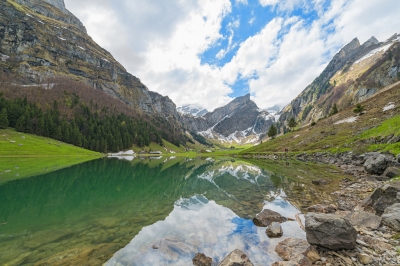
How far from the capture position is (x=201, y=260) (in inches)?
407

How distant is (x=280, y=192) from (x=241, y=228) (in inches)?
523

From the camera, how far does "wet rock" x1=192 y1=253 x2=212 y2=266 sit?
10194 mm

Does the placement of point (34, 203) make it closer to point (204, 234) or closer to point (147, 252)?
point (147, 252)

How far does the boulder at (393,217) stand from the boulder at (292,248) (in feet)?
15.1

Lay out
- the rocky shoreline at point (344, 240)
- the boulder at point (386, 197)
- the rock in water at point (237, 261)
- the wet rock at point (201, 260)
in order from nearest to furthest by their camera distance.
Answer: the rock in water at point (237, 261), the rocky shoreline at point (344, 240), the wet rock at point (201, 260), the boulder at point (386, 197)

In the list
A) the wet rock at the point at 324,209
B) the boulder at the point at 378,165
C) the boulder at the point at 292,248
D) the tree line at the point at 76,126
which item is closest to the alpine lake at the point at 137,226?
the boulder at the point at 292,248

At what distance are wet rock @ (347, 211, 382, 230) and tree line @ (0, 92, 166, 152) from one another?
428 feet

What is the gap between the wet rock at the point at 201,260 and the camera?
1019 centimetres

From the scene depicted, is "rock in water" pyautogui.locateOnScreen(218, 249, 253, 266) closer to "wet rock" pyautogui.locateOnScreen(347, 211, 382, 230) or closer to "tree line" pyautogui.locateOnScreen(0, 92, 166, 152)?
"wet rock" pyautogui.locateOnScreen(347, 211, 382, 230)

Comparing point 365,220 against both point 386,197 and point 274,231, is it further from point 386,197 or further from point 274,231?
point 274,231

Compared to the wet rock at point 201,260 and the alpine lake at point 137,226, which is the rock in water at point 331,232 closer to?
the alpine lake at point 137,226

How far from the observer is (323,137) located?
265 feet

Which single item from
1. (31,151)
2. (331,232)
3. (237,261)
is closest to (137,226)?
(237,261)

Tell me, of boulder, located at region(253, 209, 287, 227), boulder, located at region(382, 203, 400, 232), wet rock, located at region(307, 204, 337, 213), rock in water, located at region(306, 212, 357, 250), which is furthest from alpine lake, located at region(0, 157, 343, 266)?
boulder, located at region(382, 203, 400, 232)
